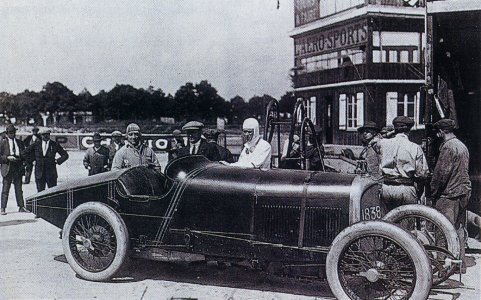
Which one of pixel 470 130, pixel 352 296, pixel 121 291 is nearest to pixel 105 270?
pixel 121 291

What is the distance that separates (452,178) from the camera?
5.86m

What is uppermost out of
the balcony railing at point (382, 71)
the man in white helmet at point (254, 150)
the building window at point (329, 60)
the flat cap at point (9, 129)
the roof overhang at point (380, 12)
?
the roof overhang at point (380, 12)

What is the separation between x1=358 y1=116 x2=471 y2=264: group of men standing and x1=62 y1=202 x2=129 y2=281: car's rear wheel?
2613 millimetres

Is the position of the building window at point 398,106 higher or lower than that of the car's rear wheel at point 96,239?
higher

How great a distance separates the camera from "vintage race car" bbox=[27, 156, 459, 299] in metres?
4.46

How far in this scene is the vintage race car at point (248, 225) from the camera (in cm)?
446

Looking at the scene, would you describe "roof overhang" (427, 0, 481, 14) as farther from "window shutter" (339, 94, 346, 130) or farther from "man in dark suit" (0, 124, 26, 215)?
"window shutter" (339, 94, 346, 130)

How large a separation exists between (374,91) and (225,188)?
20.0m

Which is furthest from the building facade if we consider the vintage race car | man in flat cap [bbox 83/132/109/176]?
the vintage race car

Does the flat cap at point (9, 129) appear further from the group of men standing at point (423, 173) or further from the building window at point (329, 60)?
the building window at point (329, 60)

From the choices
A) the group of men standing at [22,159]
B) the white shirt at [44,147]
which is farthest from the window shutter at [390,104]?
the white shirt at [44,147]

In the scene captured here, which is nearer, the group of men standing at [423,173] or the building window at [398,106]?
the group of men standing at [423,173]

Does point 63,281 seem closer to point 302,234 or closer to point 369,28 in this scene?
point 302,234

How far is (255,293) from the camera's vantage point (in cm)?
513
